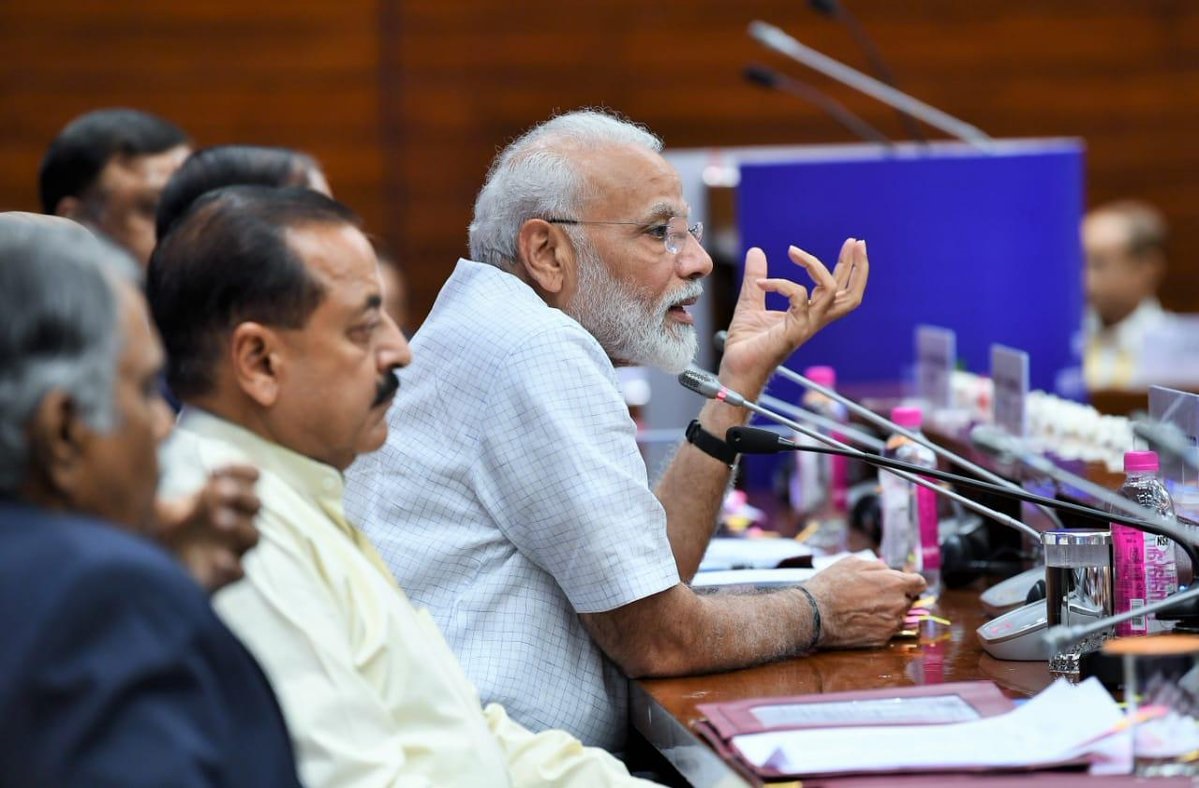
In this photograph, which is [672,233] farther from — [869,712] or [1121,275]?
[1121,275]

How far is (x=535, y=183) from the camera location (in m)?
2.39

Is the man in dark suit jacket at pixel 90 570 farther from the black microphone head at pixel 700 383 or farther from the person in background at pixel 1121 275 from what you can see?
the person in background at pixel 1121 275

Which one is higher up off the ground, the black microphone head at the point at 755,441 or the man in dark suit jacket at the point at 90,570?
the man in dark suit jacket at the point at 90,570

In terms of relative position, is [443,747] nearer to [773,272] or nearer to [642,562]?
[642,562]

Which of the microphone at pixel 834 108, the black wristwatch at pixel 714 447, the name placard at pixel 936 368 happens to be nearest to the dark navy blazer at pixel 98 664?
the black wristwatch at pixel 714 447

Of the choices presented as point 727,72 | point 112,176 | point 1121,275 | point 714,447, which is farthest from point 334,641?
point 1121,275

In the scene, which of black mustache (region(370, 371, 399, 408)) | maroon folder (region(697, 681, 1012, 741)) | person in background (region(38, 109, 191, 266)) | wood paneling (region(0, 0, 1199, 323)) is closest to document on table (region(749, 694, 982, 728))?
maroon folder (region(697, 681, 1012, 741))

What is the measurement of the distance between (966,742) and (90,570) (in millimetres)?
924

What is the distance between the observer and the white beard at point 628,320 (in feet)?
7.82

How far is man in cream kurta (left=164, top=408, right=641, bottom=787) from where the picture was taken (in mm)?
1482

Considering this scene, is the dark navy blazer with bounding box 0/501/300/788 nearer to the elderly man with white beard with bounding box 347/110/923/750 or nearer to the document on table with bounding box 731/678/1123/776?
the document on table with bounding box 731/678/1123/776

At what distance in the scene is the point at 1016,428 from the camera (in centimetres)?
306

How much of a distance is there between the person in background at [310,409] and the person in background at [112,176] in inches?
80.4

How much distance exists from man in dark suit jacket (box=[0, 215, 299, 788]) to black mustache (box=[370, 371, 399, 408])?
61 centimetres
